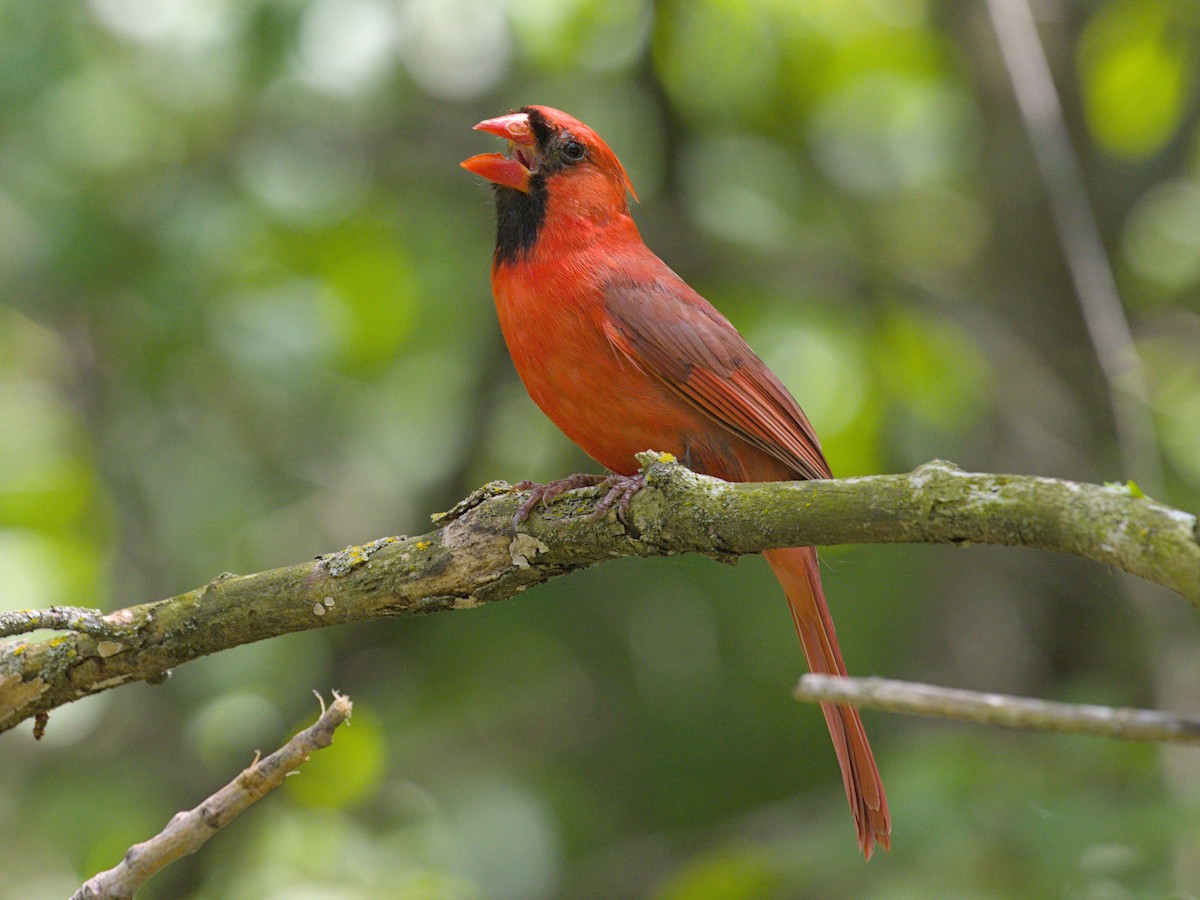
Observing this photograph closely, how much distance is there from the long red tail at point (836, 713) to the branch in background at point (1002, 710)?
1.84 m

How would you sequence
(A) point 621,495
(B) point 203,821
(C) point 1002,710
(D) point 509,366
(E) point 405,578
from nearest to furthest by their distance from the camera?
(C) point 1002,710, (B) point 203,821, (A) point 621,495, (E) point 405,578, (D) point 509,366

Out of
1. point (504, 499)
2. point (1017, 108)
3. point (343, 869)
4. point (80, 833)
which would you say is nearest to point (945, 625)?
point (1017, 108)

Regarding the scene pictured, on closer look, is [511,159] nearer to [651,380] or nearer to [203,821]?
[651,380]

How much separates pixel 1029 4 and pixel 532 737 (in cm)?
383

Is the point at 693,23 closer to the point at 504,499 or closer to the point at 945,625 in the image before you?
the point at 945,625

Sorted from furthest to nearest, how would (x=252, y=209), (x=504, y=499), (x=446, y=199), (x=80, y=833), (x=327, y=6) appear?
(x=446, y=199) → (x=252, y=209) → (x=327, y=6) → (x=80, y=833) → (x=504, y=499)

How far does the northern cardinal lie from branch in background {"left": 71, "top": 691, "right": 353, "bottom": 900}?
1.16 metres

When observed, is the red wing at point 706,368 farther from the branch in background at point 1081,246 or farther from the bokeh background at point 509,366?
the branch in background at point 1081,246

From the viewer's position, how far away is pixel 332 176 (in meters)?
5.96

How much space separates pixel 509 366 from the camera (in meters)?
5.71

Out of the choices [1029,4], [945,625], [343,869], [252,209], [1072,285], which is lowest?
[343,869]

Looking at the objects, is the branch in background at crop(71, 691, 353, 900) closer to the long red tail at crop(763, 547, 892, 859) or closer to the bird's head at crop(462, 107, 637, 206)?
the long red tail at crop(763, 547, 892, 859)

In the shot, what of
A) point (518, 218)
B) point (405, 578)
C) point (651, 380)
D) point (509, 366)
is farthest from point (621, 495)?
point (509, 366)

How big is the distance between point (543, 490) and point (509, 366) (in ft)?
9.40
